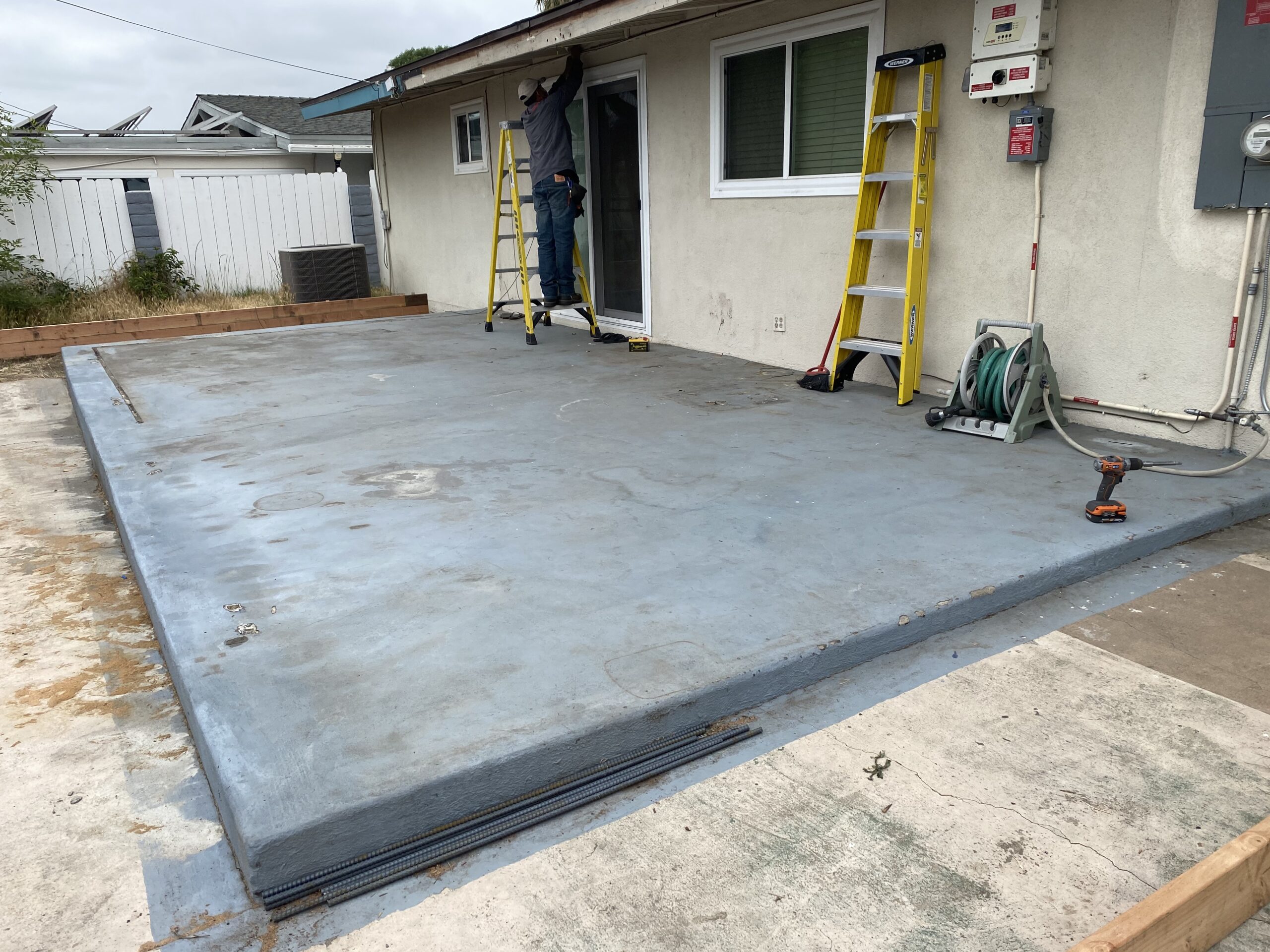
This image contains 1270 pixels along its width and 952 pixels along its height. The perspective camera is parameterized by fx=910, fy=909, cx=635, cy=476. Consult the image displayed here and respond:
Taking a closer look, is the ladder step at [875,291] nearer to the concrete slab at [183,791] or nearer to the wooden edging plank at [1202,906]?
the concrete slab at [183,791]

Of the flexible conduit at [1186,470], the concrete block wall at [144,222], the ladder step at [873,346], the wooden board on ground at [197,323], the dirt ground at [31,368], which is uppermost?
the concrete block wall at [144,222]

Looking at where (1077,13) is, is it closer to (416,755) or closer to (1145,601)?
(1145,601)

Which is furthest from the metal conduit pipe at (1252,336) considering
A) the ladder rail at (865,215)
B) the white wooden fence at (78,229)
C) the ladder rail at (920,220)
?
the white wooden fence at (78,229)

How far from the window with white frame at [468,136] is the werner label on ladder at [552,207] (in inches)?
66.1

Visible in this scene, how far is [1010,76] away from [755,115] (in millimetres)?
2282

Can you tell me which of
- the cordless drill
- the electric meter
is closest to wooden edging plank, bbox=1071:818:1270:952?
the cordless drill

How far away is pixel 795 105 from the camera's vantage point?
21.2ft

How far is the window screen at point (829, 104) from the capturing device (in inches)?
238

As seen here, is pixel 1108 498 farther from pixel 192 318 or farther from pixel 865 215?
pixel 192 318

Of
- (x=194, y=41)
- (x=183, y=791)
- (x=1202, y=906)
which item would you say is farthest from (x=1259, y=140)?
(x=194, y=41)

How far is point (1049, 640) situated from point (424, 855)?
203 cm

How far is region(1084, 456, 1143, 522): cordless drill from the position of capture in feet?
11.7

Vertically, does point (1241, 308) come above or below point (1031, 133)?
below

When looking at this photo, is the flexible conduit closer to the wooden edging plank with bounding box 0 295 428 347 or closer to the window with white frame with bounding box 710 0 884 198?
the window with white frame with bounding box 710 0 884 198
